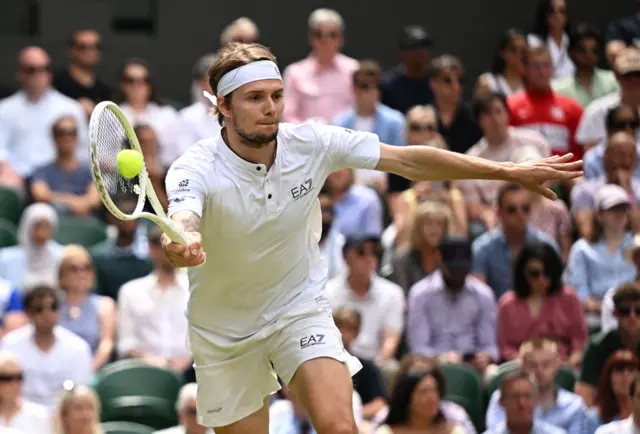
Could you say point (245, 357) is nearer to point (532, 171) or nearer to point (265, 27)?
point (532, 171)

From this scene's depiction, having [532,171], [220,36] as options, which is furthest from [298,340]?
[220,36]

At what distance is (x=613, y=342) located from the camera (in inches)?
334

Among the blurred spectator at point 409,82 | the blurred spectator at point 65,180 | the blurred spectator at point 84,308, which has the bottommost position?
the blurred spectator at point 84,308

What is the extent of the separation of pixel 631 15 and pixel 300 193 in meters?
8.38

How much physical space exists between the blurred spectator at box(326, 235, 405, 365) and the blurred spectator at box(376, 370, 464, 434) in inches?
41.9

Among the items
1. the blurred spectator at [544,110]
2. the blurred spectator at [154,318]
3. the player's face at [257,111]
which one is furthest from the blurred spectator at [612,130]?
the player's face at [257,111]

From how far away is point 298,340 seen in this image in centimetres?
539

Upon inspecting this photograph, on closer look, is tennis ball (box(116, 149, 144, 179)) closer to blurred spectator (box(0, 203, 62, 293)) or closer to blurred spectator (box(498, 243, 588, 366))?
blurred spectator (box(498, 243, 588, 366))

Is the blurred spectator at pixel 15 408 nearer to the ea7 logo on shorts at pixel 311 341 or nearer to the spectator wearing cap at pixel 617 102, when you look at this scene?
the ea7 logo on shorts at pixel 311 341

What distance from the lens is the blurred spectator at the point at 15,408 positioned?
8.17 meters

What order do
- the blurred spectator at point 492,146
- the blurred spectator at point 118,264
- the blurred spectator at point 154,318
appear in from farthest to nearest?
the blurred spectator at point 492,146 → the blurred spectator at point 118,264 → the blurred spectator at point 154,318

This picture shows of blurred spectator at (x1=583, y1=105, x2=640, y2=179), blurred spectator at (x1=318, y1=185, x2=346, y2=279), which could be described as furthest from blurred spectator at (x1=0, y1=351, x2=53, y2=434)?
blurred spectator at (x1=583, y1=105, x2=640, y2=179)

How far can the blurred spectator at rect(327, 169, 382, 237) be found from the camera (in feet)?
32.6

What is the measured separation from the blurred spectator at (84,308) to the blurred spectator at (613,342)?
3042 millimetres
